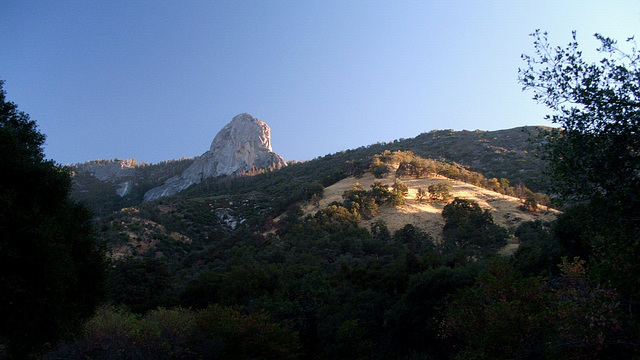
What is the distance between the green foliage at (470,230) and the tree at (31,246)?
88.3 feet

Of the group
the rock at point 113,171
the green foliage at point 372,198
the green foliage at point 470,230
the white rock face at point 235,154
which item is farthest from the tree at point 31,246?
the rock at point 113,171

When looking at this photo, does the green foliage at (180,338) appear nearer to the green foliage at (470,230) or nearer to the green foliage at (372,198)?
the green foliage at (470,230)

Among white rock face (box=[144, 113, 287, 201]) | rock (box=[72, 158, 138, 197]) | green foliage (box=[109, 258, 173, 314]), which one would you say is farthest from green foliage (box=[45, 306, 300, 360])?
rock (box=[72, 158, 138, 197])

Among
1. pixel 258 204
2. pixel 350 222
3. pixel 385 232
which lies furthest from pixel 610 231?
pixel 258 204

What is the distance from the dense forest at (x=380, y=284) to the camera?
662 centimetres

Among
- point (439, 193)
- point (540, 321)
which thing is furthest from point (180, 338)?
point (439, 193)

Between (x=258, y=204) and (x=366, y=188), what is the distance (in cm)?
1992

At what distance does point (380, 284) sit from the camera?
2225 centimetres

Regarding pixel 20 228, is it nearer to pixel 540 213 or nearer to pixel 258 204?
pixel 540 213

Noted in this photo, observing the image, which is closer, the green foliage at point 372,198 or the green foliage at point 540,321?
the green foliage at point 540,321

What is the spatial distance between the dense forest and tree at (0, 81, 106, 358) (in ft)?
0.13

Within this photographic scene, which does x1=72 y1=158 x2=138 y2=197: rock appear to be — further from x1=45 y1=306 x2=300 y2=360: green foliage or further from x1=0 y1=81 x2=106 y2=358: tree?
x1=0 y1=81 x2=106 y2=358: tree

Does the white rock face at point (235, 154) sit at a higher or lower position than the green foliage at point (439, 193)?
higher

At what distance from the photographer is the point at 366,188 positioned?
52.7 meters
